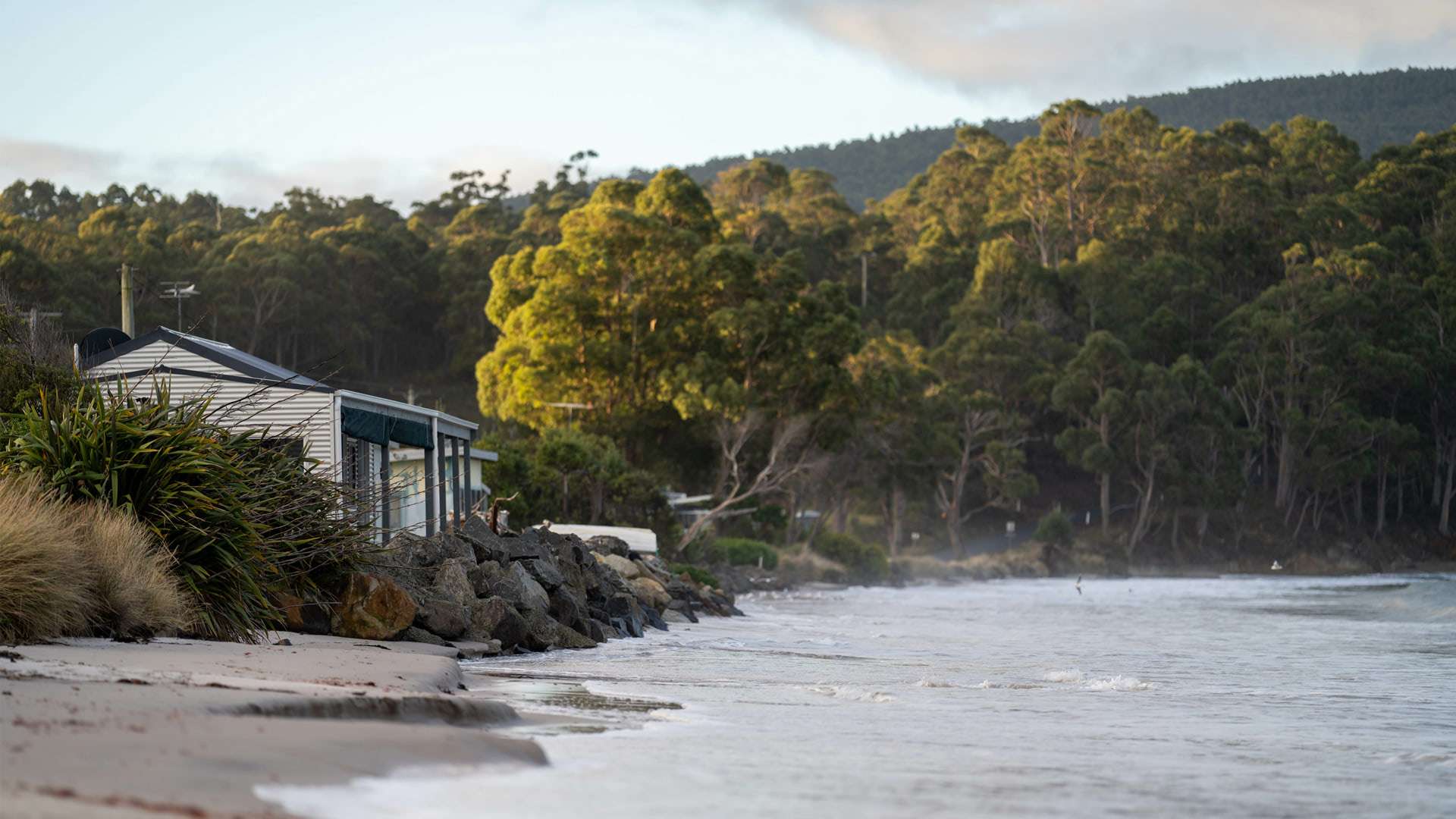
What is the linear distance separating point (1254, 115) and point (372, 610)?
150 m

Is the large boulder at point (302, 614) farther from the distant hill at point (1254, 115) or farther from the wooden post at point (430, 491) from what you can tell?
the distant hill at point (1254, 115)

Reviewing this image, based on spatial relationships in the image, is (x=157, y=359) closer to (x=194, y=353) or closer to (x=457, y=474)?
(x=194, y=353)

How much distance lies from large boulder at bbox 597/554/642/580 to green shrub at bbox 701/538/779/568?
20.3 meters

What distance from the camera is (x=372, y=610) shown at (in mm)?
14609

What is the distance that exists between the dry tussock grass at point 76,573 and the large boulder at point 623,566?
15.1 meters

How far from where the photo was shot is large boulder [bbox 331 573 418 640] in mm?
14438

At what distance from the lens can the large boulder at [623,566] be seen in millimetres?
27172

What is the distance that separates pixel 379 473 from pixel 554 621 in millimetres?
5182

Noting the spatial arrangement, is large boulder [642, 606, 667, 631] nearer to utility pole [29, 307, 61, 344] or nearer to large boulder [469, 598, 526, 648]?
large boulder [469, 598, 526, 648]

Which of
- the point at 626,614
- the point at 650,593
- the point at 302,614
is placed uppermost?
the point at 302,614

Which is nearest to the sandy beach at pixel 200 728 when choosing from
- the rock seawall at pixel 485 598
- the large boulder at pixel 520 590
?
the rock seawall at pixel 485 598

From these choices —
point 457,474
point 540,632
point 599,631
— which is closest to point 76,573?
point 540,632

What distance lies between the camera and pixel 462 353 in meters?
74.6

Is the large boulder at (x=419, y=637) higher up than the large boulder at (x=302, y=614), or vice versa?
the large boulder at (x=302, y=614)
